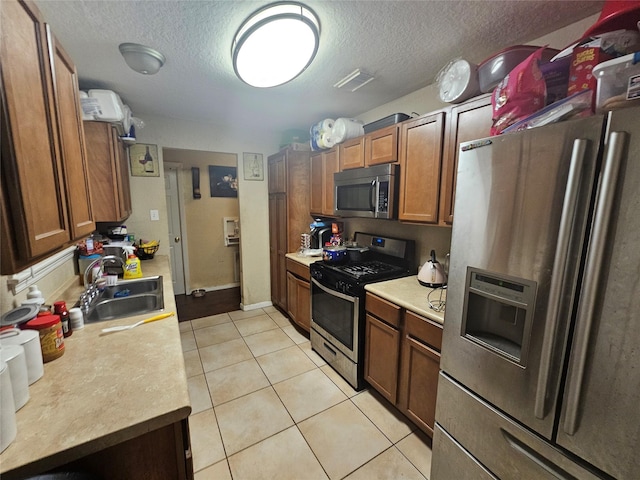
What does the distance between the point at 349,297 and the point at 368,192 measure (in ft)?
2.86

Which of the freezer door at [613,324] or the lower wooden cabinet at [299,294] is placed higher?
the freezer door at [613,324]

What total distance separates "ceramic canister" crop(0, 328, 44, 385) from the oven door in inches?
63.0

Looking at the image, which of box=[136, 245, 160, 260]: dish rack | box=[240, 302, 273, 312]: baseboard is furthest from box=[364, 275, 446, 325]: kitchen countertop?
box=[136, 245, 160, 260]: dish rack

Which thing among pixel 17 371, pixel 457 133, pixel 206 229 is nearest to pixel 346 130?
pixel 457 133

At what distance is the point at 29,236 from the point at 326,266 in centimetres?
180

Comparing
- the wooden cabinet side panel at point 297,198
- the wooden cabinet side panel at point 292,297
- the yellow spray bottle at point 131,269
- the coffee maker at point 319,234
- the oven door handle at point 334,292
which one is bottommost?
the wooden cabinet side panel at point 292,297

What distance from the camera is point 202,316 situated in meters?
3.34

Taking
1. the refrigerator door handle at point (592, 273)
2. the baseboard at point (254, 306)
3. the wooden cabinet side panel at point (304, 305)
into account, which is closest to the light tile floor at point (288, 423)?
the wooden cabinet side panel at point (304, 305)

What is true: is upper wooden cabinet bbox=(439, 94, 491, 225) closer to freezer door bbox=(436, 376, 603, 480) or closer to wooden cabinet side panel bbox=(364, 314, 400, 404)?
wooden cabinet side panel bbox=(364, 314, 400, 404)

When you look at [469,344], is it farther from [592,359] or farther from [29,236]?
[29,236]

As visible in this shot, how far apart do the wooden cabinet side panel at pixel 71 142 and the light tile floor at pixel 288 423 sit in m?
1.45

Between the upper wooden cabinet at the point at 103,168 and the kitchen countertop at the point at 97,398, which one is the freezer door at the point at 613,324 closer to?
the kitchen countertop at the point at 97,398

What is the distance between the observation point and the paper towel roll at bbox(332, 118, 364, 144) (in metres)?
2.39

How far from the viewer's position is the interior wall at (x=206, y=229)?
398cm
